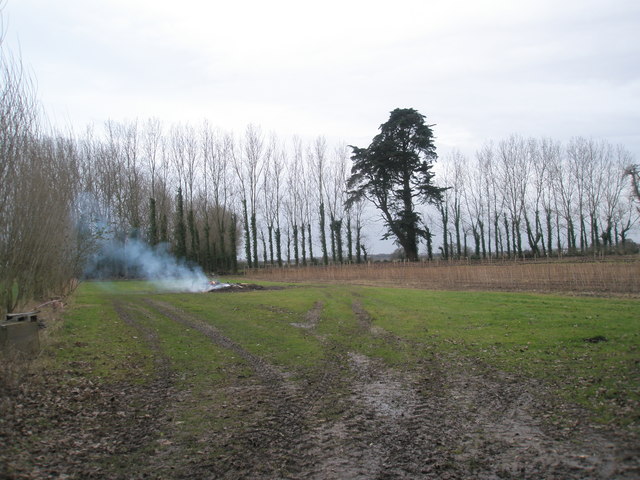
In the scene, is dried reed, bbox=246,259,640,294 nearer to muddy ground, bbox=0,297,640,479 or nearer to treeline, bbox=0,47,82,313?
muddy ground, bbox=0,297,640,479

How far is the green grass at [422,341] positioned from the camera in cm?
697

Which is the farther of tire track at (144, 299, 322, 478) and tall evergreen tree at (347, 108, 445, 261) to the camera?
tall evergreen tree at (347, 108, 445, 261)

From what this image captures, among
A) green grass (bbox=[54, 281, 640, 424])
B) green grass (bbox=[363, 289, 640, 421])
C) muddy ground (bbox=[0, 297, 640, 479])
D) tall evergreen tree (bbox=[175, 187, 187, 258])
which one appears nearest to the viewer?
muddy ground (bbox=[0, 297, 640, 479])

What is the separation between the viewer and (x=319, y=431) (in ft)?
16.7

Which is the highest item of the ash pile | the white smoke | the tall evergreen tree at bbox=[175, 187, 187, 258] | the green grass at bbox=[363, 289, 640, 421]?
the tall evergreen tree at bbox=[175, 187, 187, 258]

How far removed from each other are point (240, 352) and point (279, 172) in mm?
50117

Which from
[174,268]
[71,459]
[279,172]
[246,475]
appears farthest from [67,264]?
[279,172]

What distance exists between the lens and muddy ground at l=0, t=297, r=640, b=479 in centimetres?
416

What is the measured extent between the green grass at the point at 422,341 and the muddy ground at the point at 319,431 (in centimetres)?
61

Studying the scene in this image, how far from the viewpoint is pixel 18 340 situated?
26.9 feet

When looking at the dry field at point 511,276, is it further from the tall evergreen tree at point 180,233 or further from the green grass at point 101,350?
the tall evergreen tree at point 180,233

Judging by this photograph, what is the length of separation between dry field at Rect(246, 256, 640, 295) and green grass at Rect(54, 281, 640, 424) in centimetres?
352

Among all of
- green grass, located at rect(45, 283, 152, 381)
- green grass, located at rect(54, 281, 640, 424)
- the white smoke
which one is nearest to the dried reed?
green grass, located at rect(54, 281, 640, 424)

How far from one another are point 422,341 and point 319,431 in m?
5.56
